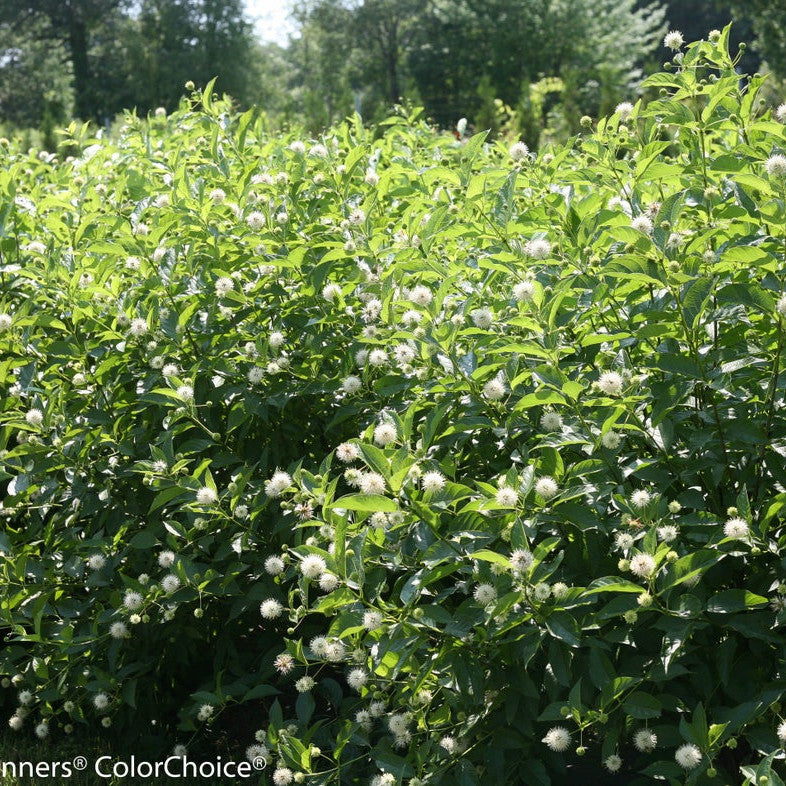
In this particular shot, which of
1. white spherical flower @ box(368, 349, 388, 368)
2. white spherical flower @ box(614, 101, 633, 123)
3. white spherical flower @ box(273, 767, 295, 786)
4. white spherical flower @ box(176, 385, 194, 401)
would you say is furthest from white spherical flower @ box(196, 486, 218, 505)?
white spherical flower @ box(614, 101, 633, 123)

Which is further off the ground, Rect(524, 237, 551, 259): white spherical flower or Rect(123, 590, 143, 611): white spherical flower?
Rect(524, 237, 551, 259): white spherical flower

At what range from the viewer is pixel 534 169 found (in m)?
3.06

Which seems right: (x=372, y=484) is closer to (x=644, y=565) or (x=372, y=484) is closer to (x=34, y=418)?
(x=644, y=565)

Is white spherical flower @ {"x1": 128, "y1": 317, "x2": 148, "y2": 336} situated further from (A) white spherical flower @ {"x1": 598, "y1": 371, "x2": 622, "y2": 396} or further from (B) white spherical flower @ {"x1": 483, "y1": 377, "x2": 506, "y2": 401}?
(A) white spherical flower @ {"x1": 598, "y1": 371, "x2": 622, "y2": 396}

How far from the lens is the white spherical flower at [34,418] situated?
3.03 m

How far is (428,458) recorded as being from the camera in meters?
2.23

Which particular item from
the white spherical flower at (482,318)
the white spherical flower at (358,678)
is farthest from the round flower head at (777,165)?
the white spherical flower at (358,678)

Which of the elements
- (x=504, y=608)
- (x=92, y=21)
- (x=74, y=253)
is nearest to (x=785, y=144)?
(x=504, y=608)

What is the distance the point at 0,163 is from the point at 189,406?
2840mm

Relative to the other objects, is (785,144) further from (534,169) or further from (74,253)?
(74,253)

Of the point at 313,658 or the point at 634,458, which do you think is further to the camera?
the point at 313,658

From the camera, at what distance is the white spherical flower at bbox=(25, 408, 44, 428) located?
3.03 m

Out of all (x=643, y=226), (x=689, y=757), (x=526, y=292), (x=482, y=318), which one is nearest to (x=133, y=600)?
(x=482, y=318)

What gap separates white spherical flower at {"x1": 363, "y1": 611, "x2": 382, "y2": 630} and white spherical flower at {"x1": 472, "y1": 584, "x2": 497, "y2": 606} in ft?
A: 0.70
